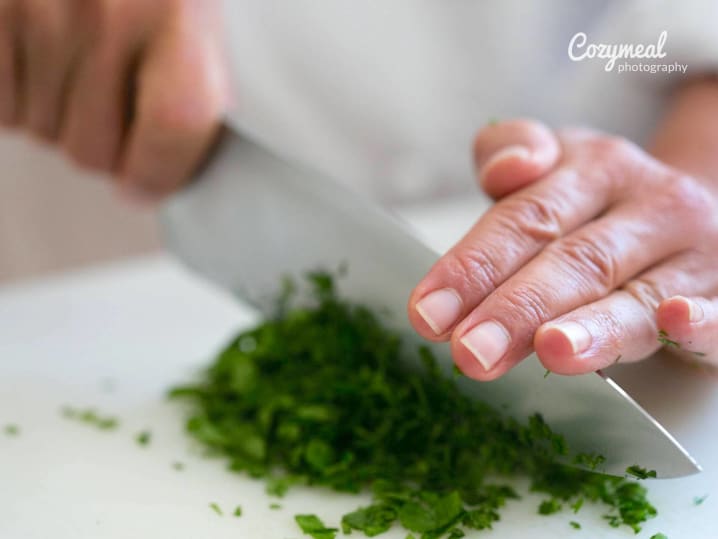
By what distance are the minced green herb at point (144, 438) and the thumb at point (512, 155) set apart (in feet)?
1.61

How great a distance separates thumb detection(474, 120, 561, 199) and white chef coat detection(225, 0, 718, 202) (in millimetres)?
476

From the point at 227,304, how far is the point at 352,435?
A: 1.99 feet

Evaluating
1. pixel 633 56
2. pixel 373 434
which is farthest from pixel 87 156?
pixel 633 56

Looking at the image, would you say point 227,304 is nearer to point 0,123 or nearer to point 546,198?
point 0,123

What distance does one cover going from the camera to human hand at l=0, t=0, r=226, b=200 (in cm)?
107

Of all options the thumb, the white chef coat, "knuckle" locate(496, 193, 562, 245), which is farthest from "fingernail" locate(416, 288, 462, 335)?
the white chef coat

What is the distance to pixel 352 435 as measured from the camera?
898 millimetres

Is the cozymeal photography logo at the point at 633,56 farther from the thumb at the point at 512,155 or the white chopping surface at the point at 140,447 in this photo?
the white chopping surface at the point at 140,447

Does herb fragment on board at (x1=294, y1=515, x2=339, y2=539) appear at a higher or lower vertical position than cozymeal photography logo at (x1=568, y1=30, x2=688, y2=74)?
lower

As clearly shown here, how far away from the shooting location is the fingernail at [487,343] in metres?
0.67

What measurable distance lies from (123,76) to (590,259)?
67cm

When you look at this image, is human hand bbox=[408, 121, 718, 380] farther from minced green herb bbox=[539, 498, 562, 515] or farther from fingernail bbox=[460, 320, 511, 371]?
minced green herb bbox=[539, 498, 562, 515]

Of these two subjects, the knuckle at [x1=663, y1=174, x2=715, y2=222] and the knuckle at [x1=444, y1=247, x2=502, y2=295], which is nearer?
the knuckle at [x1=444, y1=247, x2=502, y2=295]

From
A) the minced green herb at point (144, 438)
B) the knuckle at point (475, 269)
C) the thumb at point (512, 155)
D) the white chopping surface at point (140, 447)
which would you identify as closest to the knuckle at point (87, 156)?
the white chopping surface at point (140, 447)
